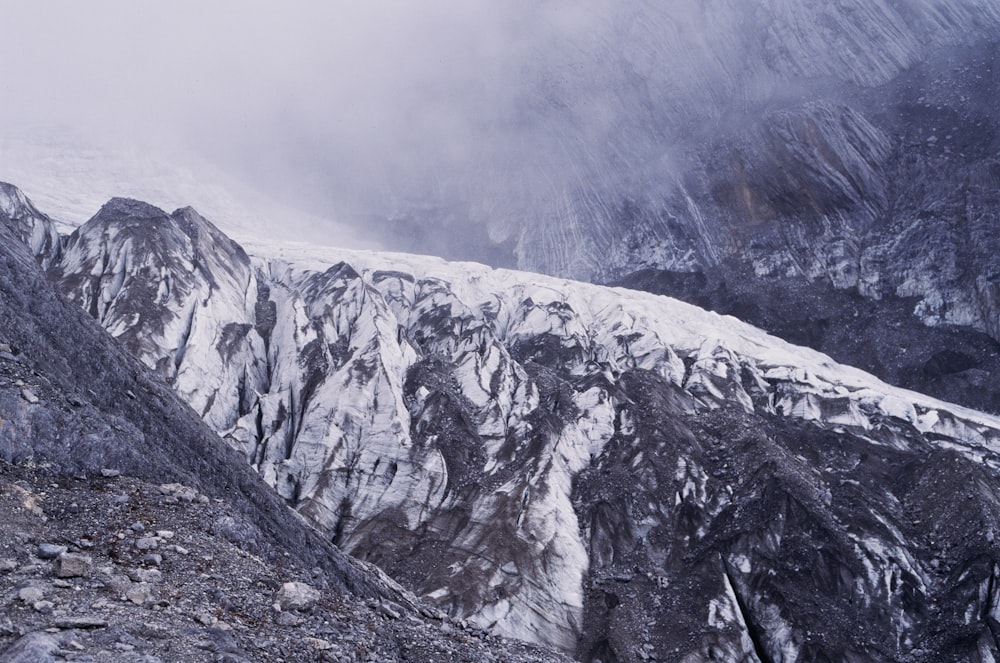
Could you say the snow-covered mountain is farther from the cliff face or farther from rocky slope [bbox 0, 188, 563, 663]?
the cliff face

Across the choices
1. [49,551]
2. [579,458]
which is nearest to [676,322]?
[579,458]

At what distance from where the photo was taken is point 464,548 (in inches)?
1642

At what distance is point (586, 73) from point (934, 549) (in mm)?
95911

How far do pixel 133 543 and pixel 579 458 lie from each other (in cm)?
3793

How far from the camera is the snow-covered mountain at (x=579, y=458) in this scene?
38531 millimetres

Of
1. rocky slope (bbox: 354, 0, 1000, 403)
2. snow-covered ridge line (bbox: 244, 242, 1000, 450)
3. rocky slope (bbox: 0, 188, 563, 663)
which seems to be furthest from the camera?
rocky slope (bbox: 354, 0, 1000, 403)

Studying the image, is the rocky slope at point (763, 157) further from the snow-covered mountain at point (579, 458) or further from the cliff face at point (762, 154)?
the snow-covered mountain at point (579, 458)

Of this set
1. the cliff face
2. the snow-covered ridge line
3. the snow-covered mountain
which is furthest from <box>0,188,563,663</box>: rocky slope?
the cliff face

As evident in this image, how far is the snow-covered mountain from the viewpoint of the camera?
3853 centimetres

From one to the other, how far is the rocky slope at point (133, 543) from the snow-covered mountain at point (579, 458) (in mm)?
19583

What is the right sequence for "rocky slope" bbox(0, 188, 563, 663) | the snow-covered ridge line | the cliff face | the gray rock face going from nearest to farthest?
1. "rocky slope" bbox(0, 188, 563, 663)
2. the gray rock face
3. the snow-covered ridge line
4. the cliff face

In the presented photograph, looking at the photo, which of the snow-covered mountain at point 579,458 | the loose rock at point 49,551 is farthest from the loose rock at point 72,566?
the snow-covered mountain at point 579,458

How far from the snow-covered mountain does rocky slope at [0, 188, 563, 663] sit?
1958 cm

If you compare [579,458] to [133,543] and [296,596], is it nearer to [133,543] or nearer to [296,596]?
[296,596]
